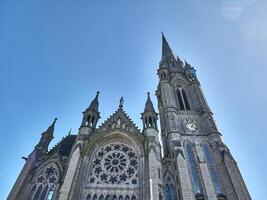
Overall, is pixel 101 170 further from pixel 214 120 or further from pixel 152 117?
pixel 214 120

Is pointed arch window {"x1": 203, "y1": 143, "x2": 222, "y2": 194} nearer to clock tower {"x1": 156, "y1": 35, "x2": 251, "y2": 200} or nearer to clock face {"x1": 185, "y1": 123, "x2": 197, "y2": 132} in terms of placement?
clock tower {"x1": 156, "y1": 35, "x2": 251, "y2": 200}

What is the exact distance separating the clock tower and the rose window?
350 cm

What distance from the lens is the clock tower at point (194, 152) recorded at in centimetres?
1980

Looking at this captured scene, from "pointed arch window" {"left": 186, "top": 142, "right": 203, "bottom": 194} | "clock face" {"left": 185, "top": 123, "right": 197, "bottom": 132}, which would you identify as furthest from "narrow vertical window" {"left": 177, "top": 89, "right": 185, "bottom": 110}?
"pointed arch window" {"left": 186, "top": 142, "right": 203, "bottom": 194}

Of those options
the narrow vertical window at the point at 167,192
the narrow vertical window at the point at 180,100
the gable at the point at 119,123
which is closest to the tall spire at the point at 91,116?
the gable at the point at 119,123

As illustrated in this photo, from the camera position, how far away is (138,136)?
23312mm

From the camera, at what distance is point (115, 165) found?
A: 21.4m

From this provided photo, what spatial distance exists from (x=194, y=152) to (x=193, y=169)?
2.03 metres

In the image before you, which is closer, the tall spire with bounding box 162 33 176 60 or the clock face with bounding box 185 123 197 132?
the clock face with bounding box 185 123 197 132

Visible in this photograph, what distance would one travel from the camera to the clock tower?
19.8m

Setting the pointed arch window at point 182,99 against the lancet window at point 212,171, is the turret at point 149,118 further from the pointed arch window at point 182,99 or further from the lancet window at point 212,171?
the lancet window at point 212,171

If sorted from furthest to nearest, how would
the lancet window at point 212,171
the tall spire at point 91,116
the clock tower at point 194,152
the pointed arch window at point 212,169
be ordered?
1. the tall spire at point 91,116
2. the pointed arch window at point 212,169
3. the lancet window at point 212,171
4. the clock tower at point 194,152

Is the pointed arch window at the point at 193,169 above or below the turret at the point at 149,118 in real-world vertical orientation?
below

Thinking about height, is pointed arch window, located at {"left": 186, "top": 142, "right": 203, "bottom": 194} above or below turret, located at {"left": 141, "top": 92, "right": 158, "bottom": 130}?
below
